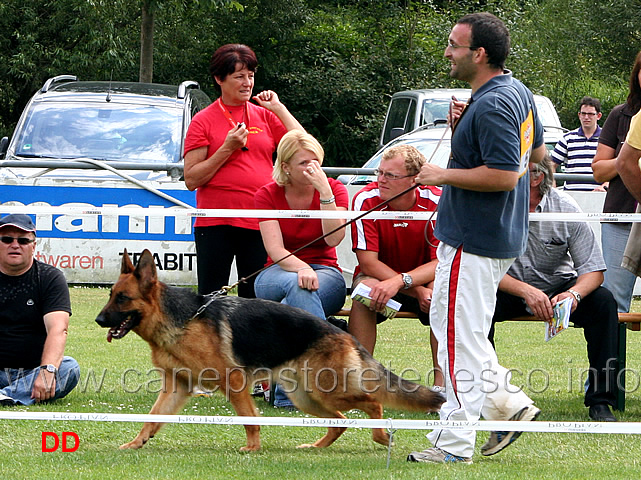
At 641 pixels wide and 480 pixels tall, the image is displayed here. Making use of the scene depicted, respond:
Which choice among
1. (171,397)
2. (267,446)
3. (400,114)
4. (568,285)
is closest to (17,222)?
(171,397)

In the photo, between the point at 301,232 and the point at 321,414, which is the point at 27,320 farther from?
the point at 321,414

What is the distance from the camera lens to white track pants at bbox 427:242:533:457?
4.36 m

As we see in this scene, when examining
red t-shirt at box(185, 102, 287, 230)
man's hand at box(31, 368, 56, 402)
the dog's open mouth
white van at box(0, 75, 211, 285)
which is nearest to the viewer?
the dog's open mouth

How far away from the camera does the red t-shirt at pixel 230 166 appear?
6145 millimetres

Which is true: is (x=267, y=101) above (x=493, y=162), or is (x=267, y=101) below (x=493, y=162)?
below

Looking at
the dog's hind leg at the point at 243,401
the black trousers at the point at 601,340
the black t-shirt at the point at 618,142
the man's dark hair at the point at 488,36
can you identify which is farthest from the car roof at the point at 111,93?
the man's dark hair at the point at 488,36

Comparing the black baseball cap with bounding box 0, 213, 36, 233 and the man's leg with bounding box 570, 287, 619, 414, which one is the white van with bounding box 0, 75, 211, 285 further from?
the man's leg with bounding box 570, 287, 619, 414

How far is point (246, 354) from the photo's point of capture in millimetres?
5039

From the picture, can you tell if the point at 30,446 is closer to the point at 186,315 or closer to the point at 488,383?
the point at 186,315

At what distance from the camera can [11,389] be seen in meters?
5.86

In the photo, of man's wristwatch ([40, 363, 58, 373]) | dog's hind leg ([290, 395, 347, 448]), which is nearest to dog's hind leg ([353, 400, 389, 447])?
dog's hind leg ([290, 395, 347, 448])

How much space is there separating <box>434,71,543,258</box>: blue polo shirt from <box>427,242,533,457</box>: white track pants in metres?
0.08

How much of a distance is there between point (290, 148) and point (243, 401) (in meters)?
1.67

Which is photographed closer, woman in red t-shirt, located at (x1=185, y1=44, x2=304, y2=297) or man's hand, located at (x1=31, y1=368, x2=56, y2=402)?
man's hand, located at (x1=31, y1=368, x2=56, y2=402)
